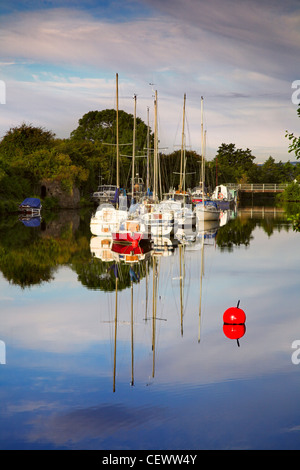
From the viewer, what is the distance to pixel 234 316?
17109 mm

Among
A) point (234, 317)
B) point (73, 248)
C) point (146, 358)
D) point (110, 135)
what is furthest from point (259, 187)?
point (146, 358)

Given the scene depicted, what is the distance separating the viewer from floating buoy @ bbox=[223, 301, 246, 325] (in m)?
17.1

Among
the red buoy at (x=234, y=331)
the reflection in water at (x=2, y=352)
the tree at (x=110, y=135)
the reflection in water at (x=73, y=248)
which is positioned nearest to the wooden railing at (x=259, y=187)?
the tree at (x=110, y=135)

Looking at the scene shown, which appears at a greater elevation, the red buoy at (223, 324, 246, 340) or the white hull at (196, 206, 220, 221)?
the white hull at (196, 206, 220, 221)

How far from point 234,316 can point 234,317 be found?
4 centimetres

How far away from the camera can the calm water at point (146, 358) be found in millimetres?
9766

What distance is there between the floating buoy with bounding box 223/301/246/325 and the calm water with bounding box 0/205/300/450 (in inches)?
12.1

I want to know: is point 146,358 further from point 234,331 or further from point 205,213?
point 205,213

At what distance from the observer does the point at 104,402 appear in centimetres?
1093

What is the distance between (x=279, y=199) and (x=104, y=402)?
12403 centimetres

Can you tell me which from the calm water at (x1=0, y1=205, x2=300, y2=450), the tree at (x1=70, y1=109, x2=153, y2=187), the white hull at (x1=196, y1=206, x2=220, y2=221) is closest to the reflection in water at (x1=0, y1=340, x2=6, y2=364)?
the calm water at (x1=0, y1=205, x2=300, y2=450)

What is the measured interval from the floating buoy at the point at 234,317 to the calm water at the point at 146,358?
31cm

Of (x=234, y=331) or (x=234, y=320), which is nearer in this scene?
(x=234, y=331)

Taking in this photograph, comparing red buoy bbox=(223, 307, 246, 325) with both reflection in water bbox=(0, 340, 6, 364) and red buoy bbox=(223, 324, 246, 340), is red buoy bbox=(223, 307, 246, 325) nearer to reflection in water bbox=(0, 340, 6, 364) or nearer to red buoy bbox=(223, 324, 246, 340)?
red buoy bbox=(223, 324, 246, 340)
